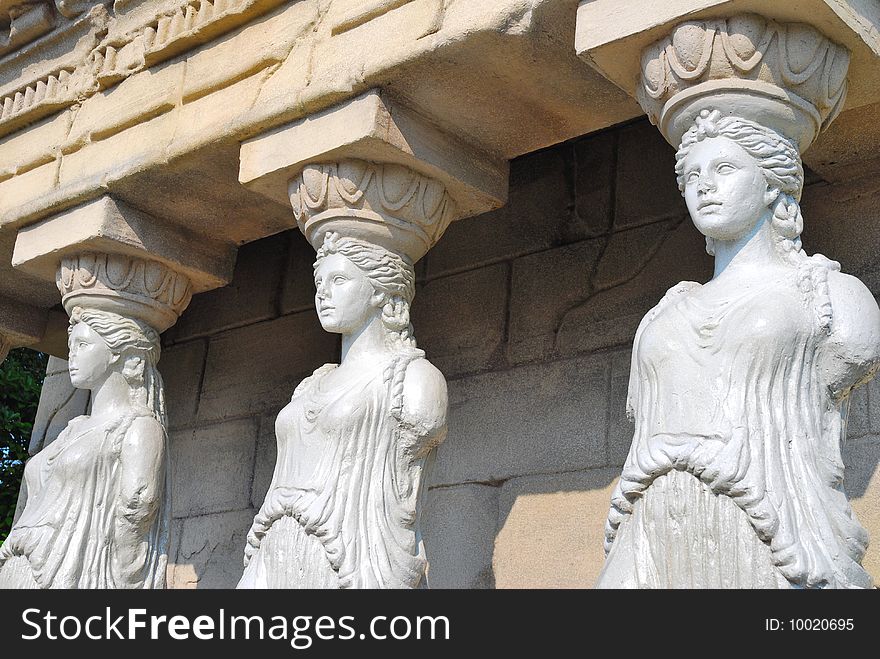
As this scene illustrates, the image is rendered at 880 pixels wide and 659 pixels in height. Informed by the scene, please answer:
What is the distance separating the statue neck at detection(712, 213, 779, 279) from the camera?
3123 millimetres

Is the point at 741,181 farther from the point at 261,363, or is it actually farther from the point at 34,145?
the point at 34,145

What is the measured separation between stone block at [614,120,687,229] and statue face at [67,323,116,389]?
1872mm

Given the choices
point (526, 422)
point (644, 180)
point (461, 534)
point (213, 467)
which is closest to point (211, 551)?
point (213, 467)

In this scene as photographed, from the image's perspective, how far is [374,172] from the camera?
3945mm

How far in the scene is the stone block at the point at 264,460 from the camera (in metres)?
5.32

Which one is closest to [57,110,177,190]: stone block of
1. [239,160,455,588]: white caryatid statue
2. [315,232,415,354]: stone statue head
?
[239,160,455,588]: white caryatid statue

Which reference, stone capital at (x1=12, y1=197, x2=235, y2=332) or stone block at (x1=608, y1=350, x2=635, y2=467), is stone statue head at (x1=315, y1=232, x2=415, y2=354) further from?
stone capital at (x1=12, y1=197, x2=235, y2=332)

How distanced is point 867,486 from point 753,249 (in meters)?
1.07

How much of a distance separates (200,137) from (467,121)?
92 centimetres

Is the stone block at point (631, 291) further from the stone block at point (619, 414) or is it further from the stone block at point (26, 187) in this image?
the stone block at point (26, 187)

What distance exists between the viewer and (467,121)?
3.90 m
